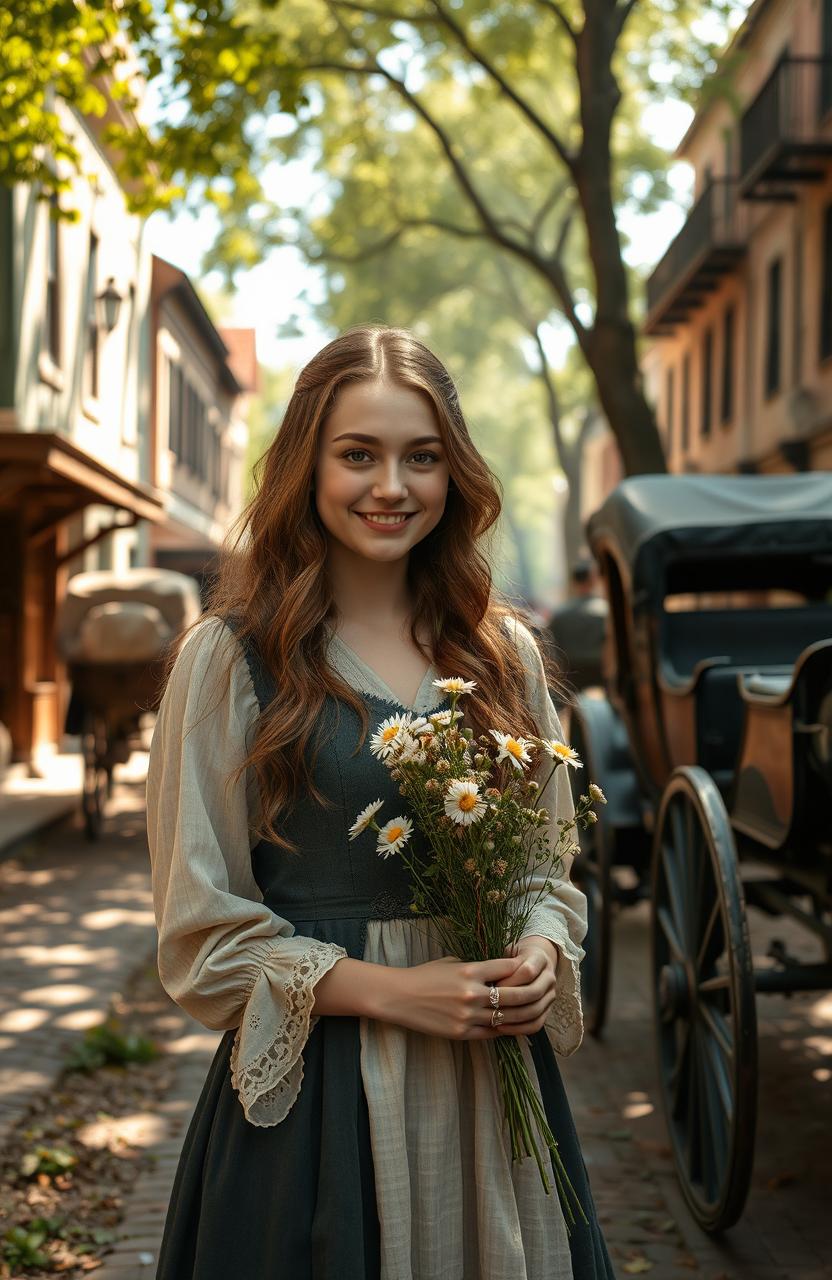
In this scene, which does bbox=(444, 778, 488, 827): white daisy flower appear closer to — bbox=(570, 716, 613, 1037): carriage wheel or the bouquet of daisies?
the bouquet of daisies

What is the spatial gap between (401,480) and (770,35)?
2307 centimetres

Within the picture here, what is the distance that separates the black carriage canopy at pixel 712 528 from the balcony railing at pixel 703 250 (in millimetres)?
18791

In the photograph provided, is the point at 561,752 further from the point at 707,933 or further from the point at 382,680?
the point at 707,933

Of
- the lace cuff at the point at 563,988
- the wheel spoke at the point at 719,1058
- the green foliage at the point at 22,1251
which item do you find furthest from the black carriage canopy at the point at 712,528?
the lace cuff at the point at 563,988

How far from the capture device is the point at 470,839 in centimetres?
209

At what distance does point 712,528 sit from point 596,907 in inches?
61.7

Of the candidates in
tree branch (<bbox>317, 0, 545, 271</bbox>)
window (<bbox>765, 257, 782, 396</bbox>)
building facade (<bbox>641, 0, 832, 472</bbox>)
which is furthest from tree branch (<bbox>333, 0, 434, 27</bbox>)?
window (<bbox>765, 257, 782, 396</bbox>)

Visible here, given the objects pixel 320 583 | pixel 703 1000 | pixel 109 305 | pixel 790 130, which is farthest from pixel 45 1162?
pixel 790 130

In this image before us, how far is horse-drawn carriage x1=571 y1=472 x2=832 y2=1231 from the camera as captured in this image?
12.5 ft

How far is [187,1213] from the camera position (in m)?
2.27

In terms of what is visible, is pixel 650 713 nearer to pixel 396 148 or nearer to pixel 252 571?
pixel 252 571

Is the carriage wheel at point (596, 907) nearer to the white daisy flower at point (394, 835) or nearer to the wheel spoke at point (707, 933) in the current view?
the wheel spoke at point (707, 933)

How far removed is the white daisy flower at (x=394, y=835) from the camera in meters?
2.09

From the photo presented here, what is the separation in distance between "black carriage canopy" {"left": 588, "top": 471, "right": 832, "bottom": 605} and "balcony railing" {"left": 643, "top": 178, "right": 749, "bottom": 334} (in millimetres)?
18791
